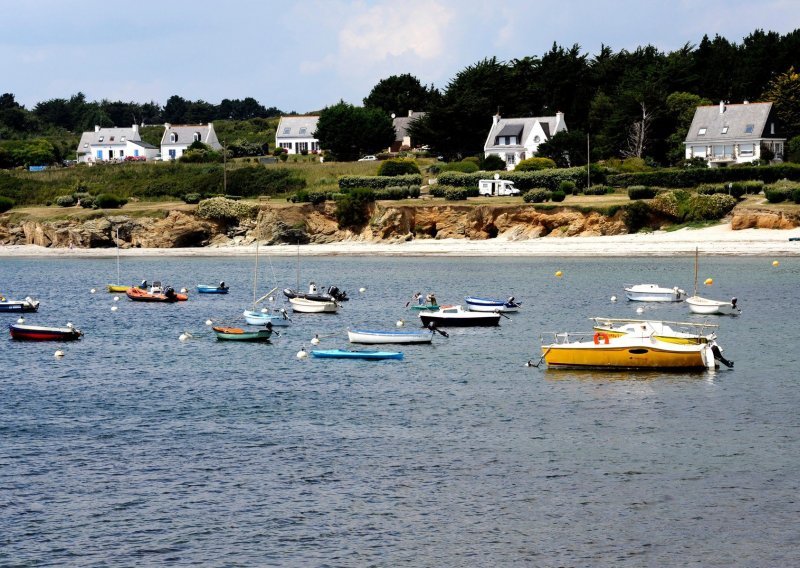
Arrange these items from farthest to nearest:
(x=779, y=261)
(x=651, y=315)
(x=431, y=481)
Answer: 1. (x=779, y=261)
2. (x=651, y=315)
3. (x=431, y=481)

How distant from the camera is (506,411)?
1690 inches

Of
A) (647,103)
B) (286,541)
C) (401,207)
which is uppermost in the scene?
(647,103)

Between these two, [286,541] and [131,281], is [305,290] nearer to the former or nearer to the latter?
[131,281]

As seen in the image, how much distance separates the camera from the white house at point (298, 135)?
184250 mm

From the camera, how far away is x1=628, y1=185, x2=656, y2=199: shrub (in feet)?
366

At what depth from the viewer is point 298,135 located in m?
186

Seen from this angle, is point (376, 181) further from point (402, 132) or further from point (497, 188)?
→ point (402, 132)

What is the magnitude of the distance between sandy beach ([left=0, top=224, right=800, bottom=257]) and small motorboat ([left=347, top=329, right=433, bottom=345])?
154 ft

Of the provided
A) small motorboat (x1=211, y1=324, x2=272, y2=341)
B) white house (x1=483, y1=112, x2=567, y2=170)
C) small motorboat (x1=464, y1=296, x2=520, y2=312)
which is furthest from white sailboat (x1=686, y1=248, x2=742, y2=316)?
white house (x1=483, y1=112, x2=567, y2=170)

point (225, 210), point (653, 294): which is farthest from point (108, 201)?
point (653, 294)

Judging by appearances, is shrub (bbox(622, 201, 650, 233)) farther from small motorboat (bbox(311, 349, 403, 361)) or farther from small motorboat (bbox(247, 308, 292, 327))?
small motorboat (bbox(311, 349, 403, 361))

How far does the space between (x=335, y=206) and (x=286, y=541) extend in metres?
98.2

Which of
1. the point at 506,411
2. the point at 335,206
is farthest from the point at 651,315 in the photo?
the point at 335,206

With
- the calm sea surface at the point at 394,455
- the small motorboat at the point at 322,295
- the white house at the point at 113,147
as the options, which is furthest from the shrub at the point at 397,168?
the calm sea surface at the point at 394,455
